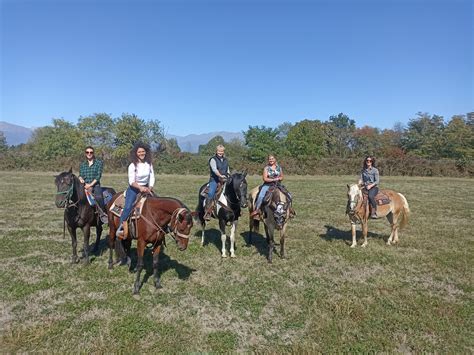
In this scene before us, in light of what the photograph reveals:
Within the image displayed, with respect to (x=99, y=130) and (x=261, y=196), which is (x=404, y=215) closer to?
(x=261, y=196)

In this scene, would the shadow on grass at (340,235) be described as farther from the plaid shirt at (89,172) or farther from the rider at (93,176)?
the plaid shirt at (89,172)

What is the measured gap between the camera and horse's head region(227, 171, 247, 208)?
775 centimetres

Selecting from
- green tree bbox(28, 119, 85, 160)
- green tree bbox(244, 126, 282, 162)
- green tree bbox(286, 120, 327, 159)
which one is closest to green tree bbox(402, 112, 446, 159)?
green tree bbox(286, 120, 327, 159)

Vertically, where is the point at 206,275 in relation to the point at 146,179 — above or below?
below

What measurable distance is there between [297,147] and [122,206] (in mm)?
59004

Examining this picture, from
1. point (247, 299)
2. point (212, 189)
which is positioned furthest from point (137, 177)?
point (247, 299)

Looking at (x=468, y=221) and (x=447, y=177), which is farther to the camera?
(x=447, y=177)

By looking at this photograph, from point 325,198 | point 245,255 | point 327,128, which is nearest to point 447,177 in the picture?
point 325,198

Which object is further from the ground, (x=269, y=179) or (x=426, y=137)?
(x=426, y=137)

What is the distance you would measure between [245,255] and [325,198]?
1223cm

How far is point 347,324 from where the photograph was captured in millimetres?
5234

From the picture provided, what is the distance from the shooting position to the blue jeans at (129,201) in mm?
6320

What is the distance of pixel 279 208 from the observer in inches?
322

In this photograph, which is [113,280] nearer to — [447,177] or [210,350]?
[210,350]
